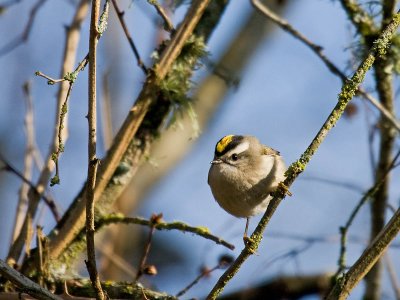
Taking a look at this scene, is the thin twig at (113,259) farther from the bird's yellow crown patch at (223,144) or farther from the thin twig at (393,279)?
the thin twig at (393,279)

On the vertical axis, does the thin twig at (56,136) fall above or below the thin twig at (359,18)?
below

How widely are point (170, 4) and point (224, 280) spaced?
1.94 m

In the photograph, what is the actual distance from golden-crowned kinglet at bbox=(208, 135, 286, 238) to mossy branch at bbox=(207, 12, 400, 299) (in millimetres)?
1073

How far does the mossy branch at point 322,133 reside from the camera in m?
2.24

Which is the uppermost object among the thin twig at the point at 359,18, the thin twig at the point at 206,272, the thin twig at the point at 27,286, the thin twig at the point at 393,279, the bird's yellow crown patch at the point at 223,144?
the thin twig at the point at 359,18

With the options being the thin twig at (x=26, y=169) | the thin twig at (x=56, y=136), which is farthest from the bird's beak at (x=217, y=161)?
the thin twig at (x=26, y=169)

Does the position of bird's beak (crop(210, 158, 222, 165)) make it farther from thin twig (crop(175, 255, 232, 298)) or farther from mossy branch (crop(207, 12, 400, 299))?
mossy branch (crop(207, 12, 400, 299))

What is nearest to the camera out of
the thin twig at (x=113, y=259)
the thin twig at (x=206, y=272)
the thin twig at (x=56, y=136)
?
the thin twig at (x=206, y=272)

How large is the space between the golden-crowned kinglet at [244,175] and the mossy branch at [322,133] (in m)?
1.07

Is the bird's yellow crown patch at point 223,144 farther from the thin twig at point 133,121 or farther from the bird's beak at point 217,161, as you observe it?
the thin twig at point 133,121

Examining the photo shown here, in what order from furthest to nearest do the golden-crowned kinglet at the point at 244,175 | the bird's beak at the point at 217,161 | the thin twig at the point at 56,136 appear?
1. the bird's beak at the point at 217,161
2. the golden-crowned kinglet at the point at 244,175
3. the thin twig at the point at 56,136

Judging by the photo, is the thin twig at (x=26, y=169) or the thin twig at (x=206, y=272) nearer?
the thin twig at (x=206, y=272)

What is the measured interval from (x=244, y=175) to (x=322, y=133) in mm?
1438

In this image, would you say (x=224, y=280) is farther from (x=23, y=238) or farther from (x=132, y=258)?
(x=132, y=258)
